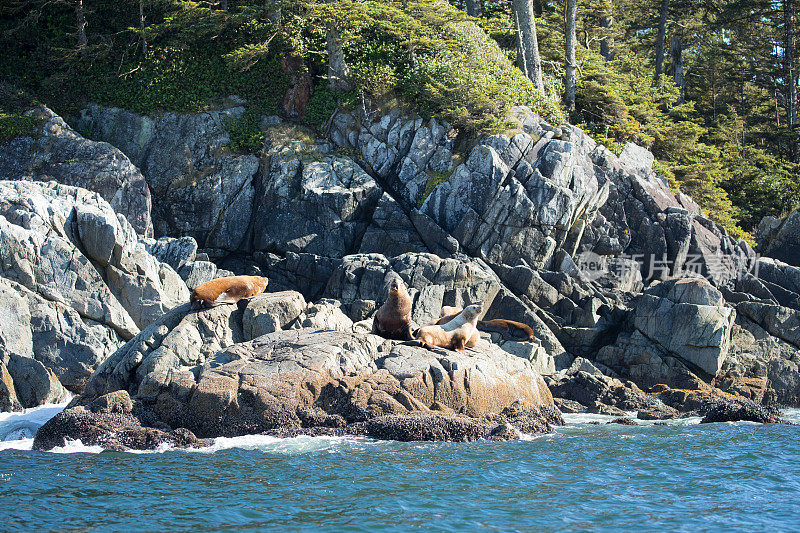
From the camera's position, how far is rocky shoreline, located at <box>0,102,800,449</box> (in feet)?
41.4

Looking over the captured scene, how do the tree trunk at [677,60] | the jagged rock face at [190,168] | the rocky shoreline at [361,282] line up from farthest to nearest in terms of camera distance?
1. the tree trunk at [677,60]
2. the jagged rock face at [190,168]
3. the rocky shoreline at [361,282]

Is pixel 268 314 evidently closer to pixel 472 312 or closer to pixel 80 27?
pixel 472 312

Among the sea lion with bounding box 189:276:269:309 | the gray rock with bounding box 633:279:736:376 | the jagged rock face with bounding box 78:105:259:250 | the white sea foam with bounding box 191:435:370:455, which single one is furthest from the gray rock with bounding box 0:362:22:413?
the gray rock with bounding box 633:279:736:376

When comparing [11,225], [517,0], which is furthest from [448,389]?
[517,0]

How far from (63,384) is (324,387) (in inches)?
296

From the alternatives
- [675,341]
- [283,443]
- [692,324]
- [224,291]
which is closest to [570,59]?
[692,324]

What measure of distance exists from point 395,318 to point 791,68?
29.3m

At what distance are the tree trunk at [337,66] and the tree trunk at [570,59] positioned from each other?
30.2 ft

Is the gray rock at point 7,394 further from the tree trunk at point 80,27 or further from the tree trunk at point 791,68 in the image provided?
the tree trunk at point 791,68

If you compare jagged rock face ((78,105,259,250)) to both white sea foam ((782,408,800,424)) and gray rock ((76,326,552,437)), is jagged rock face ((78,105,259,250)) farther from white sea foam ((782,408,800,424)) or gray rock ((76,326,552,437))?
white sea foam ((782,408,800,424))

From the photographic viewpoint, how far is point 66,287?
1802 centimetres

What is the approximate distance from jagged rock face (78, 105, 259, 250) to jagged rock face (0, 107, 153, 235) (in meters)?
1.19

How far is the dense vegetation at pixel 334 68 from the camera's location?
26.4 m

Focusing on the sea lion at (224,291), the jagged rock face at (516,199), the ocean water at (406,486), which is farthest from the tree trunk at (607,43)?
the ocean water at (406,486)
